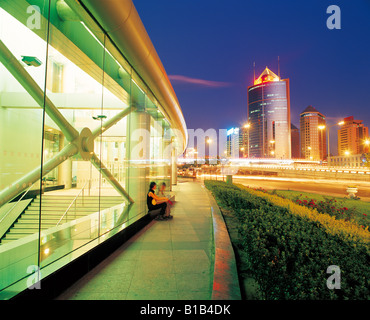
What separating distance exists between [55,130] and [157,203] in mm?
4143

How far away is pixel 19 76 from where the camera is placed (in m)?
3.13

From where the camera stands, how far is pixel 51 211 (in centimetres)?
686

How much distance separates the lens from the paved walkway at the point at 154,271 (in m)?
3.10

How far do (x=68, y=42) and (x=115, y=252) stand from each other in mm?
4673

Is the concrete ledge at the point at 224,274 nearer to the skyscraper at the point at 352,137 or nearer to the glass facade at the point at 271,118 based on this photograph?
the glass facade at the point at 271,118

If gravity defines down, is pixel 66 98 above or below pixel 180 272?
above

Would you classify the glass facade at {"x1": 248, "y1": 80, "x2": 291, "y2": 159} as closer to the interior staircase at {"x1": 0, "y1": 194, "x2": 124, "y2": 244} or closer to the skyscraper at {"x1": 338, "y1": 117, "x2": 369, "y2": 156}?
the skyscraper at {"x1": 338, "y1": 117, "x2": 369, "y2": 156}

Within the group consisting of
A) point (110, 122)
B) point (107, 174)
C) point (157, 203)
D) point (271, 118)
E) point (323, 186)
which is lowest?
point (323, 186)

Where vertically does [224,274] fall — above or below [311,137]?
below

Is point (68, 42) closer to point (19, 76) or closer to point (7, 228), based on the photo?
point (19, 76)

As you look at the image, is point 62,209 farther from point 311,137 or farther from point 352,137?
point 311,137

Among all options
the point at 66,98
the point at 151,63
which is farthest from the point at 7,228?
the point at 151,63

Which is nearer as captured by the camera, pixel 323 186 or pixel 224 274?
pixel 224 274

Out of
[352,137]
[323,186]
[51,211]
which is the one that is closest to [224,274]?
[51,211]
